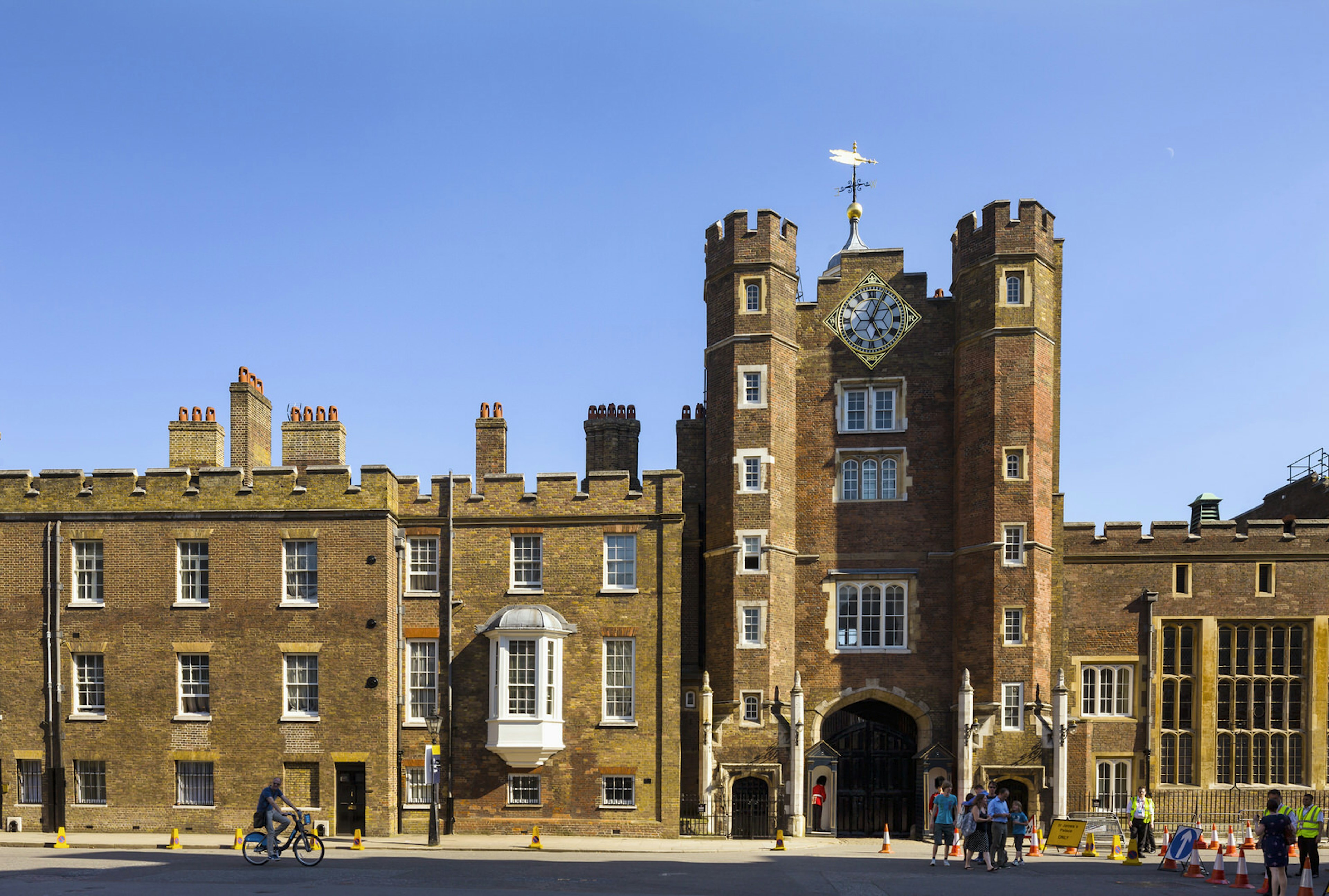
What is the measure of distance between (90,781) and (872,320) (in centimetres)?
2641

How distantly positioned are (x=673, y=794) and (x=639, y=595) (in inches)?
219

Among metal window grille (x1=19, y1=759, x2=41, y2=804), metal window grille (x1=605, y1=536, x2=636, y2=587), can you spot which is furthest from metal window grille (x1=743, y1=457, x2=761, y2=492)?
metal window grille (x1=19, y1=759, x2=41, y2=804)

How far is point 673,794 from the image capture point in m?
33.3

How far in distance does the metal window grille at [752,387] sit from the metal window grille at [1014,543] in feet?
27.2

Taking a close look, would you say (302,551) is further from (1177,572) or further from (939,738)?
(1177,572)

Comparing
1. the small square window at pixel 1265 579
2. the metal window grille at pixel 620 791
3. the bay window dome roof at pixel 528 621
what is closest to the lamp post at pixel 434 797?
the bay window dome roof at pixel 528 621

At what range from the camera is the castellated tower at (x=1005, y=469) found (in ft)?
114

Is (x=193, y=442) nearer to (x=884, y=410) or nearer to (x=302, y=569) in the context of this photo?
(x=302, y=569)

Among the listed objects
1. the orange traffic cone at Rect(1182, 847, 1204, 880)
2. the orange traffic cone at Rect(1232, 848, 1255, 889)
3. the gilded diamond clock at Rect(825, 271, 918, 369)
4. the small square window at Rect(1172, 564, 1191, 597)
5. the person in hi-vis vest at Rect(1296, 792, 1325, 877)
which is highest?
the gilded diamond clock at Rect(825, 271, 918, 369)

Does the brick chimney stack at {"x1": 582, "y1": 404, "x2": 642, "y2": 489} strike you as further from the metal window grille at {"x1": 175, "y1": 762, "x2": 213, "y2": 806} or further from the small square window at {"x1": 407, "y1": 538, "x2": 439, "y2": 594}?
the metal window grille at {"x1": 175, "y1": 762, "x2": 213, "y2": 806}

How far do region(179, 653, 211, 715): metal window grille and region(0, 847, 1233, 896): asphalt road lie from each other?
5707 millimetres

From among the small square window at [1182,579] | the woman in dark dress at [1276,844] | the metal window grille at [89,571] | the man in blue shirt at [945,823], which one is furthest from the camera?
the small square window at [1182,579]

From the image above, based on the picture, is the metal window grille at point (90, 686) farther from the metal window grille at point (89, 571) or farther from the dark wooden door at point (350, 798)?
the dark wooden door at point (350, 798)

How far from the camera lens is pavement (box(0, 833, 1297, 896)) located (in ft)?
68.4
